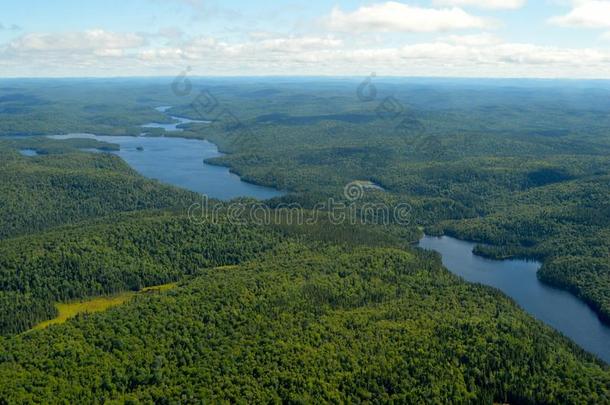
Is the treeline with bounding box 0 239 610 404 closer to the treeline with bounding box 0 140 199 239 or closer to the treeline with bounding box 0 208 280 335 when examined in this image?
the treeline with bounding box 0 208 280 335

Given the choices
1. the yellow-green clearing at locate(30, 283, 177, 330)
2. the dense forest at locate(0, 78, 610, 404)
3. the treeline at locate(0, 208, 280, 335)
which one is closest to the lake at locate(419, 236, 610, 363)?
the dense forest at locate(0, 78, 610, 404)

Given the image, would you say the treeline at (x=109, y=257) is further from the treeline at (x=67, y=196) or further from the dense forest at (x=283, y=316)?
the treeline at (x=67, y=196)

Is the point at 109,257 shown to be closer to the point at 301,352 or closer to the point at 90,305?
the point at 90,305

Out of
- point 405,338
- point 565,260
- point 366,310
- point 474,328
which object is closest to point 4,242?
point 366,310

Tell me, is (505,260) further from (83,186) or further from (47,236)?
(83,186)

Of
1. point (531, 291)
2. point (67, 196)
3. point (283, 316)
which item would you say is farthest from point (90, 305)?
point (531, 291)

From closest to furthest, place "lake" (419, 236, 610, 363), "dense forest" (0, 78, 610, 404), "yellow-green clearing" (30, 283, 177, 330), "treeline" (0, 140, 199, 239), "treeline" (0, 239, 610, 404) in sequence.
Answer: "treeline" (0, 239, 610, 404)
"dense forest" (0, 78, 610, 404)
"yellow-green clearing" (30, 283, 177, 330)
"lake" (419, 236, 610, 363)
"treeline" (0, 140, 199, 239)
